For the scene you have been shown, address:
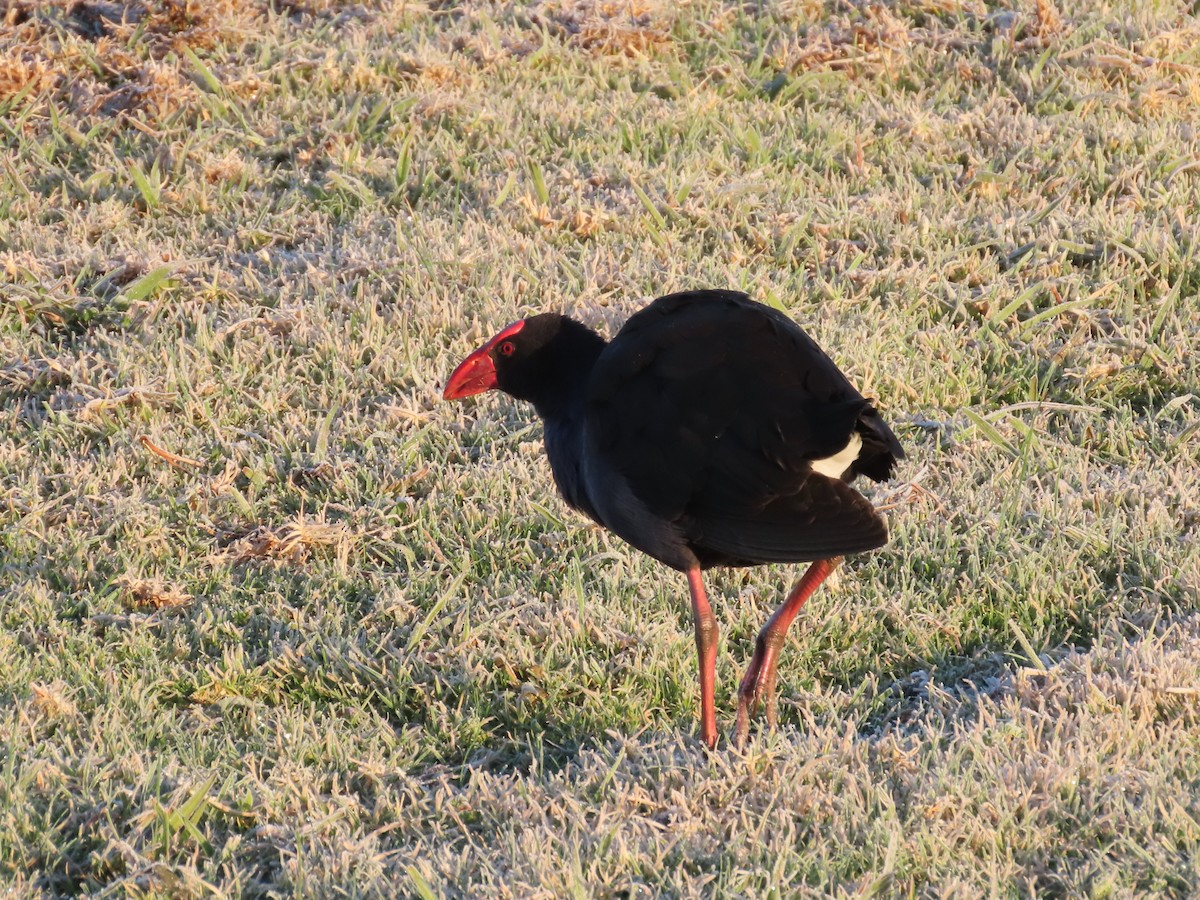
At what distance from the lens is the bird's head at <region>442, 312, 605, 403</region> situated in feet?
14.1

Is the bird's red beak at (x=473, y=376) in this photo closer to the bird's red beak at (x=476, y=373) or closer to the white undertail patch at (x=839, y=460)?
the bird's red beak at (x=476, y=373)

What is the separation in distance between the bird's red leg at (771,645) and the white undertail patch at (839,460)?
340mm

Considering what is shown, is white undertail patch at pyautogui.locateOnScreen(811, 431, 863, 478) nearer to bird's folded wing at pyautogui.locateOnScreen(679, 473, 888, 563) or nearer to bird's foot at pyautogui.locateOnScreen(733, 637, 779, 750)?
bird's folded wing at pyautogui.locateOnScreen(679, 473, 888, 563)

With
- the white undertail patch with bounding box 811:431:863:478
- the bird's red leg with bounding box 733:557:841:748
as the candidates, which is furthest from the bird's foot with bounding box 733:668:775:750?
the white undertail patch with bounding box 811:431:863:478

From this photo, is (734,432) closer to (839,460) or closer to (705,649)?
(839,460)

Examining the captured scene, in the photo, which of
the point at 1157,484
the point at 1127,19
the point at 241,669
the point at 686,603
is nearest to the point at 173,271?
the point at 241,669

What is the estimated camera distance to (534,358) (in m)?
4.30

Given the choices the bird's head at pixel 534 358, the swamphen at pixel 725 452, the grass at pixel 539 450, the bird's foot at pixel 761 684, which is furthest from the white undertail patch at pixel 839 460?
the bird's head at pixel 534 358

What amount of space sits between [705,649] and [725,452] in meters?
0.62

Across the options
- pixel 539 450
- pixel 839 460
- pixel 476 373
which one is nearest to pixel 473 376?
pixel 476 373

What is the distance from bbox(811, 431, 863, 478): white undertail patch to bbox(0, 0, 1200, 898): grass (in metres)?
0.73

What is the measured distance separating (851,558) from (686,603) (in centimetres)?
62

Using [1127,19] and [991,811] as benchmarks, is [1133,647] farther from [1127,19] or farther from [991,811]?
[1127,19]

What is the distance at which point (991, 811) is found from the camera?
3514mm
